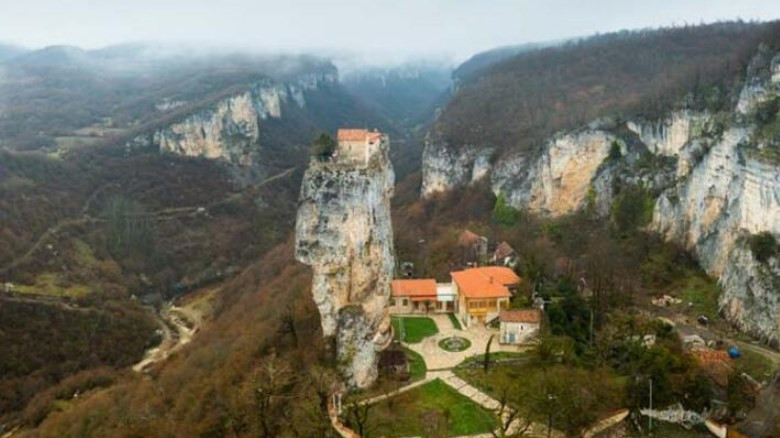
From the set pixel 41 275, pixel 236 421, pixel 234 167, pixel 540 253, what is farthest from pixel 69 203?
pixel 236 421

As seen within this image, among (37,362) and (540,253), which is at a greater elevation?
(540,253)

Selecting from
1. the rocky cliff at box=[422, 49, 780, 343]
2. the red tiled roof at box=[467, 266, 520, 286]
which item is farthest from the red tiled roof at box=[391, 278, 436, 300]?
the rocky cliff at box=[422, 49, 780, 343]

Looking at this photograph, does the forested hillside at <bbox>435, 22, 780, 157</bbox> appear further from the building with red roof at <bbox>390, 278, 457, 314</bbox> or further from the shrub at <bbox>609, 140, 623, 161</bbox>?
the building with red roof at <bbox>390, 278, 457, 314</bbox>

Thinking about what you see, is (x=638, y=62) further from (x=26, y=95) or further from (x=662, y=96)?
(x=26, y=95)

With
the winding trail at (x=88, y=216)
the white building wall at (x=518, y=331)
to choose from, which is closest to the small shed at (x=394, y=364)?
the white building wall at (x=518, y=331)

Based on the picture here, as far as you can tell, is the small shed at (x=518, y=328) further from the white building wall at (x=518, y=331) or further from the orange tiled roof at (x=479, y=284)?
the orange tiled roof at (x=479, y=284)
